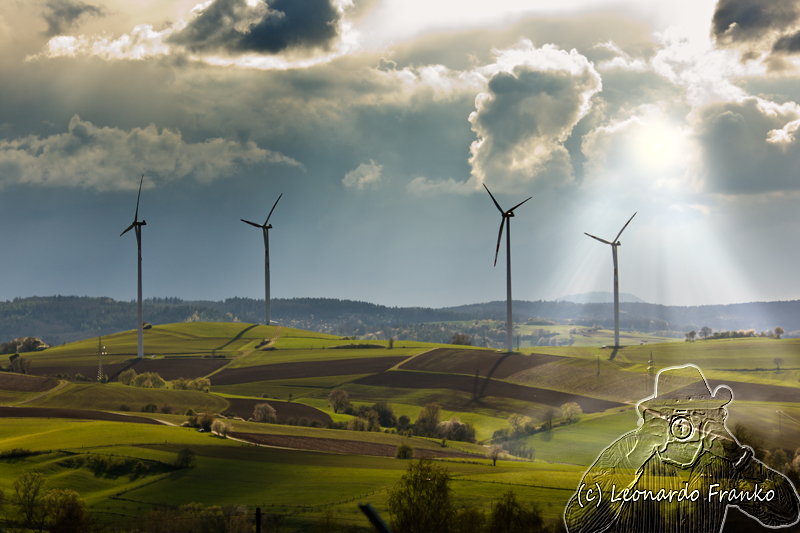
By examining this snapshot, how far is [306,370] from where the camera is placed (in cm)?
16050

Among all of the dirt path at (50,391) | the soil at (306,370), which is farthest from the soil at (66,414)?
the soil at (306,370)

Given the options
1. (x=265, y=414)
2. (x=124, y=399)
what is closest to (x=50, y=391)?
(x=124, y=399)

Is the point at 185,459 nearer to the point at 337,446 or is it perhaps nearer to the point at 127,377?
the point at 337,446

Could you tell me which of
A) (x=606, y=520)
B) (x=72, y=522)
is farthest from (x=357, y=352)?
(x=606, y=520)

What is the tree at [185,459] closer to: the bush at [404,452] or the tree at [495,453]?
the bush at [404,452]

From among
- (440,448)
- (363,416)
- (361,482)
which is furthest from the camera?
(363,416)

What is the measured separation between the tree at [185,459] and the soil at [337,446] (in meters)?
13.9

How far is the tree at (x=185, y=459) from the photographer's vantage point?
71125 mm

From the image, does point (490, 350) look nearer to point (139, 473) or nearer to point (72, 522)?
point (139, 473)

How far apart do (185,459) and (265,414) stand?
42.2m

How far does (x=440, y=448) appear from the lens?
89875 millimetres

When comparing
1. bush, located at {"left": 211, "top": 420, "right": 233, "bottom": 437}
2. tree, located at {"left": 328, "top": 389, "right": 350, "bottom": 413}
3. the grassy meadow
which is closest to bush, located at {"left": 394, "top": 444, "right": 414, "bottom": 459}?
the grassy meadow

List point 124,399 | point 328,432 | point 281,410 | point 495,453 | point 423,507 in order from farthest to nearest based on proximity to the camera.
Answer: point 124,399, point 281,410, point 328,432, point 495,453, point 423,507

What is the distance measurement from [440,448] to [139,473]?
137 feet
